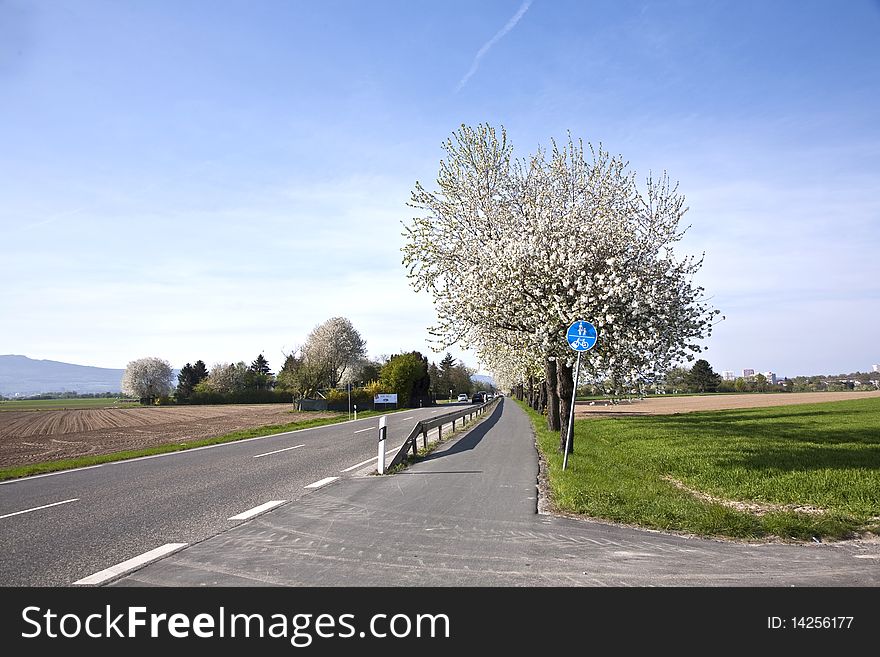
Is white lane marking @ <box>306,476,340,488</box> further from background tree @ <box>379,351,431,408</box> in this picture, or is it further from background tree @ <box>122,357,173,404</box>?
background tree @ <box>122,357,173,404</box>

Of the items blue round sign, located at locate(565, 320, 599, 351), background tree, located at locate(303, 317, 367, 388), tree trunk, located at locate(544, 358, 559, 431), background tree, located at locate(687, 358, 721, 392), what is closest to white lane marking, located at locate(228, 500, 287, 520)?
blue round sign, located at locate(565, 320, 599, 351)

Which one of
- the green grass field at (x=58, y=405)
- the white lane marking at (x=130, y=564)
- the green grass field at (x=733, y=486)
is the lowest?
the green grass field at (x=58, y=405)

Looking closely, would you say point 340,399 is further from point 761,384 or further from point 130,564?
point 761,384

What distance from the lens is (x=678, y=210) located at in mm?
15164

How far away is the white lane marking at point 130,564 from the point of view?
5.14 m

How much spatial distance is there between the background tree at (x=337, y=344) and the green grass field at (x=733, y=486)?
7472cm

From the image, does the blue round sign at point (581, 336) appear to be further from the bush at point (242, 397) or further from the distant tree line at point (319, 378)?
the bush at point (242, 397)

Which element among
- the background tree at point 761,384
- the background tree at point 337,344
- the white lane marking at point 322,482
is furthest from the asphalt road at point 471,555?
the background tree at point 761,384

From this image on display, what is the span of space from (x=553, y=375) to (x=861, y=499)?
13.0 meters

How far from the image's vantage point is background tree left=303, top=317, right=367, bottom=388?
3548 inches

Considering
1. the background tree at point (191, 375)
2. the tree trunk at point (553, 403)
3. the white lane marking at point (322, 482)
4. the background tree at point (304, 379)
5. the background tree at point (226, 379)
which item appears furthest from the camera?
the background tree at point (191, 375)

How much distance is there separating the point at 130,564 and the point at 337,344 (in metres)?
87.5
